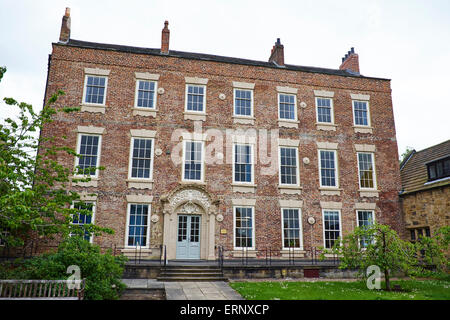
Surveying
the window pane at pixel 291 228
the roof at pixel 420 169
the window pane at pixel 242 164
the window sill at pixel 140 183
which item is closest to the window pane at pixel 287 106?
the window pane at pixel 242 164

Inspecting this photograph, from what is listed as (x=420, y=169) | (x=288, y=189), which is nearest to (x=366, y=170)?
(x=420, y=169)

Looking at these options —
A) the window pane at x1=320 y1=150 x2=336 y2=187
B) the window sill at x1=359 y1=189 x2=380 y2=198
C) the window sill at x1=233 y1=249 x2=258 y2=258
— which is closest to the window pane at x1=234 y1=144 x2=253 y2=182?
the window sill at x1=233 y1=249 x2=258 y2=258

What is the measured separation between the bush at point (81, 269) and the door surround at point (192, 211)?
619cm

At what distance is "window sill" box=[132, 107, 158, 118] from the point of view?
59.6 ft

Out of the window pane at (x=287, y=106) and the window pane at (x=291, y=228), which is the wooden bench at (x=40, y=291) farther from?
the window pane at (x=287, y=106)

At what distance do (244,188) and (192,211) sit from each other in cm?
303

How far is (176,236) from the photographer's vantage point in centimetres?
1694

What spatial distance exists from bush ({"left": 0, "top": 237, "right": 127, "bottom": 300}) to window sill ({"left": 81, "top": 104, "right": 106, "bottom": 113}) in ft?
29.5

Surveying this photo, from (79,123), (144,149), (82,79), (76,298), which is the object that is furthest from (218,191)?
(76,298)

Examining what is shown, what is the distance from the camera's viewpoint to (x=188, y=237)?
17.1 meters

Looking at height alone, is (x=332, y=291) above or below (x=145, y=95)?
below

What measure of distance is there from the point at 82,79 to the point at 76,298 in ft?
43.6

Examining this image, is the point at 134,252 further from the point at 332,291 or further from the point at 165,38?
the point at 165,38

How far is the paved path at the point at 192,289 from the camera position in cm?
1028
